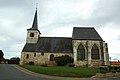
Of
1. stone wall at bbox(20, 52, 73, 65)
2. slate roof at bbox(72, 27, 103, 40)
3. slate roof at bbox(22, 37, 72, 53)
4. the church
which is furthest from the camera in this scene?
slate roof at bbox(22, 37, 72, 53)

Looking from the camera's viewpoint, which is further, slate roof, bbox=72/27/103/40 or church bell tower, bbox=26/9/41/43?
church bell tower, bbox=26/9/41/43

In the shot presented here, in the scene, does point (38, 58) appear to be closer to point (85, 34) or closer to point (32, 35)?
point (32, 35)

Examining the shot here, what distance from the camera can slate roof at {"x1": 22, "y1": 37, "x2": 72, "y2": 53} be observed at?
156 feet

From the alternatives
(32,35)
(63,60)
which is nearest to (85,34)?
(63,60)

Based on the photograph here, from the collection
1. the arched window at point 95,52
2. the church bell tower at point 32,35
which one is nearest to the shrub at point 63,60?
the arched window at point 95,52

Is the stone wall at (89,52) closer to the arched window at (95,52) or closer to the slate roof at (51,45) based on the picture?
the arched window at (95,52)

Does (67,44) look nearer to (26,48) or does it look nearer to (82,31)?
(82,31)

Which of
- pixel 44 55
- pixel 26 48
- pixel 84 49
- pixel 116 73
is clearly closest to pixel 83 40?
pixel 84 49

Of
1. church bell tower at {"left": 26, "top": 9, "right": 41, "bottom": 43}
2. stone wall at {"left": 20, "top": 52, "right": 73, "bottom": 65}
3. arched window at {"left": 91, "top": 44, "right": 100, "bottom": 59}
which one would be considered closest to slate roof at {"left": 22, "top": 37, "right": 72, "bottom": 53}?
stone wall at {"left": 20, "top": 52, "right": 73, "bottom": 65}

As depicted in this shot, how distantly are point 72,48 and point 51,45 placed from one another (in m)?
6.38

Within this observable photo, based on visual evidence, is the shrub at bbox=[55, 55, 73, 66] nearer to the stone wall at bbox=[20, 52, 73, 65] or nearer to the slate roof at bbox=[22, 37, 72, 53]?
the stone wall at bbox=[20, 52, 73, 65]

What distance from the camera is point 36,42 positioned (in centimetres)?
5003

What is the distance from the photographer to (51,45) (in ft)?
161

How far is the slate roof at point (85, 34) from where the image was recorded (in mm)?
46525
